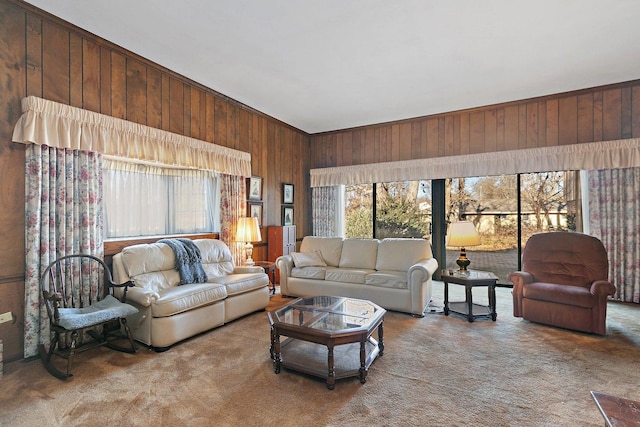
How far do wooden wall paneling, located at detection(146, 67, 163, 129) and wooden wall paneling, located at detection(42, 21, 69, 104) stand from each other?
0.83 metres

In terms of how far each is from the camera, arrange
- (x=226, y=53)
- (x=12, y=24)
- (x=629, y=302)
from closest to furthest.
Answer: (x=12, y=24) < (x=226, y=53) < (x=629, y=302)

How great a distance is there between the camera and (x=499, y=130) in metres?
5.18

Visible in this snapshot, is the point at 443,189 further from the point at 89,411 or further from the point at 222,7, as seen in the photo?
the point at 89,411

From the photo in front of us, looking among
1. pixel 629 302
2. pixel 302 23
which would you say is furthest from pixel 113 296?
pixel 629 302

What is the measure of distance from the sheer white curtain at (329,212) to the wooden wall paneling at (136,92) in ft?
12.3

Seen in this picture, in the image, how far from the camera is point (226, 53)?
137 inches

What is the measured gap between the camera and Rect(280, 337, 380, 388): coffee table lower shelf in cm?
241

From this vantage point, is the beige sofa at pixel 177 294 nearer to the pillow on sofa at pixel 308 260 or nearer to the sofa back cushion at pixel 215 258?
the sofa back cushion at pixel 215 258

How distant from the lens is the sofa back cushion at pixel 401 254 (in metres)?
4.39

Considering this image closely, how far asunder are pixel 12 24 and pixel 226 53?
1.81 m

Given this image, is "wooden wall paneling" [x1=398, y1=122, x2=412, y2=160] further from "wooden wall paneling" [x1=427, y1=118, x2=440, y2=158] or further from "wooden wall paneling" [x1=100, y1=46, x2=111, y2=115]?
"wooden wall paneling" [x1=100, y1=46, x2=111, y2=115]

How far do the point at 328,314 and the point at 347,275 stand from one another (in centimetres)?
152

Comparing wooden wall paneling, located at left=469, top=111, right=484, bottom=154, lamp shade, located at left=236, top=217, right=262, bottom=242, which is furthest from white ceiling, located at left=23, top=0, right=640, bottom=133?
lamp shade, located at left=236, top=217, right=262, bottom=242

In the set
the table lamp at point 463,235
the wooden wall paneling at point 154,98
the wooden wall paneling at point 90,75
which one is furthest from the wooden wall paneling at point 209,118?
the table lamp at point 463,235
